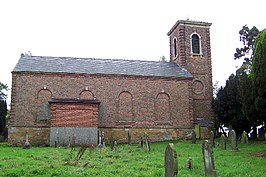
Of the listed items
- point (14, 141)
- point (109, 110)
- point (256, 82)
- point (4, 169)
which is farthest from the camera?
point (109, 110)

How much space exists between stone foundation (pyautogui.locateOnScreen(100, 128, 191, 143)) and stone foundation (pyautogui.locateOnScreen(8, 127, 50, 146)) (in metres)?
5.21

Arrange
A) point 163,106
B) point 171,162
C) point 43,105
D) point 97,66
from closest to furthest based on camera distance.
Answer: point 171,162
point 43,105
point 163,106
point 97,66

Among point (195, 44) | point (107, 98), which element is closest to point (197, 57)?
point (195, 44)

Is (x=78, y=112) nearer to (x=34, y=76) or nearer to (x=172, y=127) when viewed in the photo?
(x=34, y=76)

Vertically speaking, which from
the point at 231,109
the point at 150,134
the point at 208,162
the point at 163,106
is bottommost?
the point at 208,162

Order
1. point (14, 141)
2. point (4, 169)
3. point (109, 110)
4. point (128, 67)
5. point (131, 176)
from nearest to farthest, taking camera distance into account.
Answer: point (131, 176)
point (4, 169)
point (14, 141)
point (109, 110)
point (128, 67)

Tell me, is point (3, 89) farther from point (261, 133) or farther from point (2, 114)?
point (261, 133)

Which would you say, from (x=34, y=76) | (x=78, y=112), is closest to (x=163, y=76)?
(x=78, y=112)

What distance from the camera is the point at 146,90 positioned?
34.1 metres

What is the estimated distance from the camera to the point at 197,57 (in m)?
38.0

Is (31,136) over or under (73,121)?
under

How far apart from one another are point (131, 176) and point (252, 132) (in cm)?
2602

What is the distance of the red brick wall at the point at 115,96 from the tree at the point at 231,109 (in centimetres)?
288

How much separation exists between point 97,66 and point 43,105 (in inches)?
267
